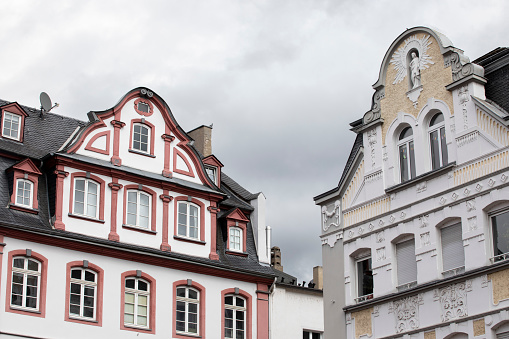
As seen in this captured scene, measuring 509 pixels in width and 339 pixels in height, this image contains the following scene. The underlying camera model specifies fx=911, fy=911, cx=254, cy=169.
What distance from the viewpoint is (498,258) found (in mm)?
26938

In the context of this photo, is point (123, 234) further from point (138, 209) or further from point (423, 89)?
point (423, 89)

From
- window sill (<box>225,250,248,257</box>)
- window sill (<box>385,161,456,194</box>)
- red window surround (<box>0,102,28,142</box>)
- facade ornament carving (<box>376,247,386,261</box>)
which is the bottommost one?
facade ornament carving (<box>376,247,386,261</box>)

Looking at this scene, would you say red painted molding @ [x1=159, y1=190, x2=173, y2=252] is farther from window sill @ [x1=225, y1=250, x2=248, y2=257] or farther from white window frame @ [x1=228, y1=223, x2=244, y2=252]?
white window frame @ [x1=228, y1=223, x2=244, y2=252]

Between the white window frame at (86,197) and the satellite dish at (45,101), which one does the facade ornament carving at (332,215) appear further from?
the satellite dish at (45,101)

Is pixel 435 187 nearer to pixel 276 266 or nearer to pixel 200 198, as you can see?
pixel 200 198

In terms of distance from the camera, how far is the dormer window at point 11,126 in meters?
38.8

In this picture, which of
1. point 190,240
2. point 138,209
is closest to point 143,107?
point 138,209

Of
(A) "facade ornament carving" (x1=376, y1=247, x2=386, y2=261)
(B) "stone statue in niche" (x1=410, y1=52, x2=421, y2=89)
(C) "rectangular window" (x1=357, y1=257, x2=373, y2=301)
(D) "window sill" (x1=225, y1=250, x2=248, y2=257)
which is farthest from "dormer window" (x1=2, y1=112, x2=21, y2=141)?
(B) "stone statue in niche" (x1=410, y1=52, x2=421, y2=89)

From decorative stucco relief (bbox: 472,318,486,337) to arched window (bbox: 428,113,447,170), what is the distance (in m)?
5.46

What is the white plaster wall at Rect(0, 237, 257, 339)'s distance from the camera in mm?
35062

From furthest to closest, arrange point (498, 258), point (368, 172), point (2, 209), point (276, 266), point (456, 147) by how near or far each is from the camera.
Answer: point (276, 266), point (2, 209), point (368, 172), point (456, 147), point (498, 258)

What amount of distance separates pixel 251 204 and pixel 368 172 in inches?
532

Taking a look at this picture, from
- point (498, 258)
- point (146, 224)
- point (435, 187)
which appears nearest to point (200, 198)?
point (146, 224)

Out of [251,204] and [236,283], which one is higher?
[251,204]
